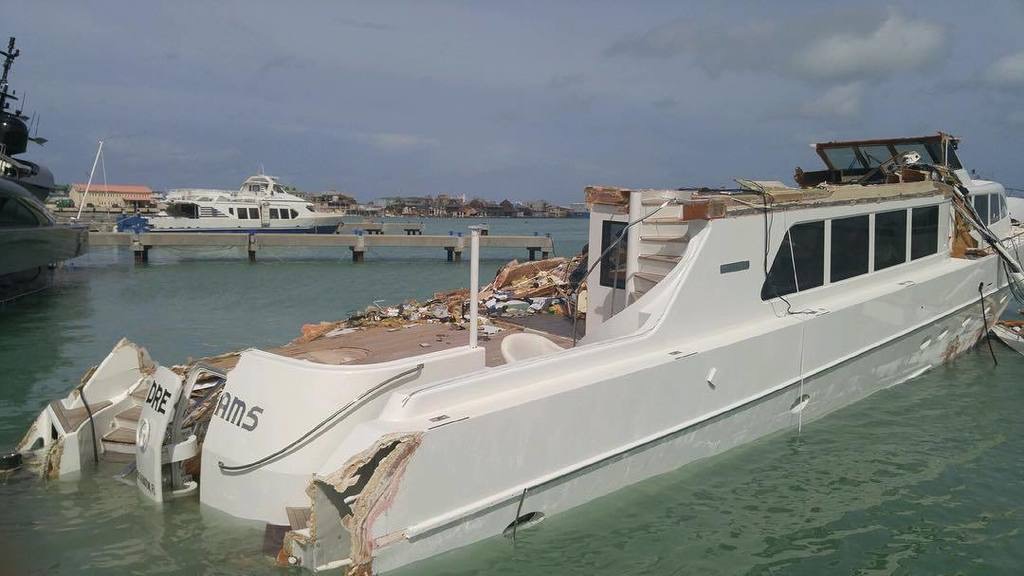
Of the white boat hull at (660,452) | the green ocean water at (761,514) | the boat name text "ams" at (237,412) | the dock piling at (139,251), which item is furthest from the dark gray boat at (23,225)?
the white boat hull at (660,452)

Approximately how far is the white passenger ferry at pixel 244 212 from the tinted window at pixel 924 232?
36.4m

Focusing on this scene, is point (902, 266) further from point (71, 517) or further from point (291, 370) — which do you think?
point (71, 517)

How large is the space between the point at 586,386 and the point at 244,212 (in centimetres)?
3968

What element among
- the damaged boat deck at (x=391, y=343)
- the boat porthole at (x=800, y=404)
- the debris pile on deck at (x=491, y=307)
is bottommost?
the boat porthole at (x=800, y=404)

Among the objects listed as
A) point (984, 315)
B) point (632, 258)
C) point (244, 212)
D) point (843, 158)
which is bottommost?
point (984, 315)

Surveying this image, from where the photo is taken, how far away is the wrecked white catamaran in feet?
15.6

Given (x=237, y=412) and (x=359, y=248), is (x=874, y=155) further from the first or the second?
(x=359, y=248)

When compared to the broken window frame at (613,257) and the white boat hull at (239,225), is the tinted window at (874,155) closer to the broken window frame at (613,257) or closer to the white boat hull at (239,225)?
the broken window frame at (613,257)

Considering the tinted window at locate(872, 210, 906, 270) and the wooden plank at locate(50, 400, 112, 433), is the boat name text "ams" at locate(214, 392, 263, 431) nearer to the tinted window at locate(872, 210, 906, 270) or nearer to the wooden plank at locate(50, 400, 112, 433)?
the wooden plank at locate(50, 400, 112, 433)

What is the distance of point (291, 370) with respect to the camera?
5.11 meters

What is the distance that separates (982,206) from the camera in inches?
457

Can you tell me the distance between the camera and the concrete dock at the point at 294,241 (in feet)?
102

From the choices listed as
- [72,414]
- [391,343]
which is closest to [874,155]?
[391,343]

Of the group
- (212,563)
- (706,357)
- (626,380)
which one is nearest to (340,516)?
(212,563)
